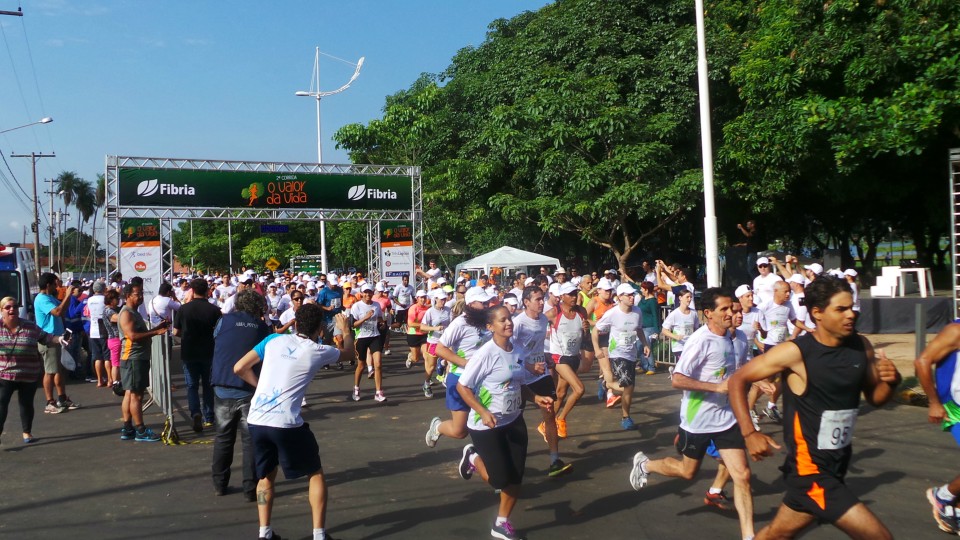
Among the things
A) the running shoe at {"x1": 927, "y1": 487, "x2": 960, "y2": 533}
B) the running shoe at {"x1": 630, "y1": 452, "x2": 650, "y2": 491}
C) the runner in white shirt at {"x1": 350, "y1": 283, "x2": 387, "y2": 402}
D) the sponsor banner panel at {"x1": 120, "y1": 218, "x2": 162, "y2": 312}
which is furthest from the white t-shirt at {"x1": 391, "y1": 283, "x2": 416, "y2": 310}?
the running shoe at {"x1": 927, "y1": 487, "x2": 960, "y2": 533}

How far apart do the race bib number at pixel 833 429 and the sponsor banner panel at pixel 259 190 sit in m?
22.6

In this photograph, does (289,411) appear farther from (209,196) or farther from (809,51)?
(209,196)

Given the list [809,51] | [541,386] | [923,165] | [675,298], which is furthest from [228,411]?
[923,165]

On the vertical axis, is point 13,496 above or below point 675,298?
below

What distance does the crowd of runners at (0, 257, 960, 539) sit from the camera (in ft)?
13.8

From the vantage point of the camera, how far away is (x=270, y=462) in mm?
5785

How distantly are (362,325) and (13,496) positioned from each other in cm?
592

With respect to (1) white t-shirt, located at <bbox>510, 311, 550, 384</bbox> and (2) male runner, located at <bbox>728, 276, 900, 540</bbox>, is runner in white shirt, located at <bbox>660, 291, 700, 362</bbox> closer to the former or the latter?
(1) white t-shirt, located at <bbox>510, 311, 550, 384</bbox>

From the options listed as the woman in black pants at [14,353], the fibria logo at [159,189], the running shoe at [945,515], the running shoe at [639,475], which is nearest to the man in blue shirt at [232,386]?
the woman in black pants at [14,353]

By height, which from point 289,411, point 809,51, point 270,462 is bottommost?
point 270,462

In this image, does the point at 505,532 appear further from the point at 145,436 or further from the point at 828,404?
the point at 145,436

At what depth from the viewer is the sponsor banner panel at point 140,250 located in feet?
76.1

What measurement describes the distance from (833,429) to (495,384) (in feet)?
8.31

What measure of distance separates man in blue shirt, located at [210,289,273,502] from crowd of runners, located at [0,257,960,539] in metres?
0.01
